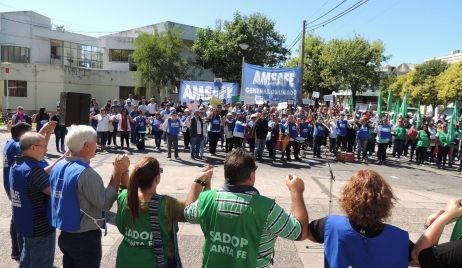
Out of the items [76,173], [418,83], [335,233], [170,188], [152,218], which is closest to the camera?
[335,233]

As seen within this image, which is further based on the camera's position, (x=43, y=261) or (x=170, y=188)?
(x=170, y=188)

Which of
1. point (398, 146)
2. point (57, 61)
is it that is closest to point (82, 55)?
point (57, 61)

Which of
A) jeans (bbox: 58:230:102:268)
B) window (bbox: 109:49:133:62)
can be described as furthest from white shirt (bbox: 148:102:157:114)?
window (bbox: 109:49:133:62)

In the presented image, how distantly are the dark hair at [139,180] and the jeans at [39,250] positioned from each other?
1466 millimetres

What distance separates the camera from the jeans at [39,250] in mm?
3729

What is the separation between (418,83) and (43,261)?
5354cm

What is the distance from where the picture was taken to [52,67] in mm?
35094

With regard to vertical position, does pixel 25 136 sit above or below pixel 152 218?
above

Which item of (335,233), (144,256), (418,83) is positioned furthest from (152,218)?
(418,83)

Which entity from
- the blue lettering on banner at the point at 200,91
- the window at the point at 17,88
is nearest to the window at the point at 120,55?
the window at the point at 17,88

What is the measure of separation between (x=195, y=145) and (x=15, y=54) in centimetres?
3030

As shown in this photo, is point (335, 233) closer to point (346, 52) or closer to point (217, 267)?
point (217, 267)

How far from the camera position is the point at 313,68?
48.9m

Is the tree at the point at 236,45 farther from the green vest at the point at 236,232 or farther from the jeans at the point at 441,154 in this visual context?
the green vest at the point at 236,232
